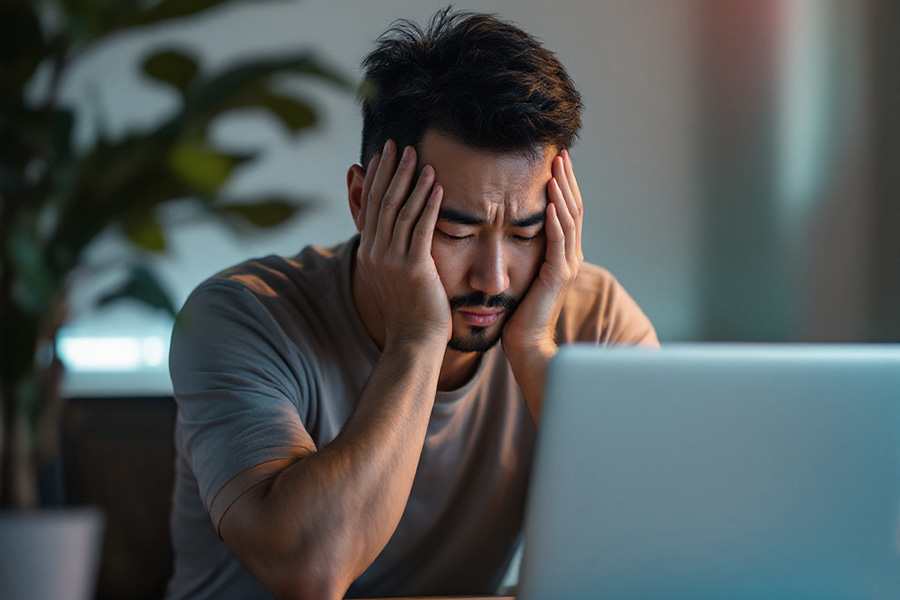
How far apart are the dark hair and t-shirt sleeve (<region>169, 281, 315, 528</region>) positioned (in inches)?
14.2

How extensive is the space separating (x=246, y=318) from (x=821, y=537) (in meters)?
0.82

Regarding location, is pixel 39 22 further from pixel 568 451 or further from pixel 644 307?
pixel 644 307

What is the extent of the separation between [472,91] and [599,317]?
465 mm

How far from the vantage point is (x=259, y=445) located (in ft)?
3.49

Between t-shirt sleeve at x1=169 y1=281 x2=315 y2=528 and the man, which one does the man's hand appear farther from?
t-shirt sleeve at x1=169 y1=281 x2=315 y2=528

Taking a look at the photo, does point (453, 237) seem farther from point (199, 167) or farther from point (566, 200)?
point (199, 167)

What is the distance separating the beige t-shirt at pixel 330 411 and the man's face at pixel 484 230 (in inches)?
4.9

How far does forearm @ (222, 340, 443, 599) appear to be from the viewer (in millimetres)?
976

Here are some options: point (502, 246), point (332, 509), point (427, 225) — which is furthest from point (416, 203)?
point (332, 509)

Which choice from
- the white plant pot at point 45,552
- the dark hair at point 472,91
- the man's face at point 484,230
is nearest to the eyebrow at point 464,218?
the man's face at point 484,230

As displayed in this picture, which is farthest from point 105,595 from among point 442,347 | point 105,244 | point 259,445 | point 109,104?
point 109,104

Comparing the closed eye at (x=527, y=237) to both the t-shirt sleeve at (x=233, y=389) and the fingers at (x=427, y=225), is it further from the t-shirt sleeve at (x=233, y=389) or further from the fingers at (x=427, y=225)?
the t-shirt sleeve at (x=233, y=389)

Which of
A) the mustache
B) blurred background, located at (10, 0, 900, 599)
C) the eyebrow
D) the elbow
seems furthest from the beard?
blurred background, located at (10, 0, 900, 599)

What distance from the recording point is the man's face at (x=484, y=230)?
1247 millimetres
